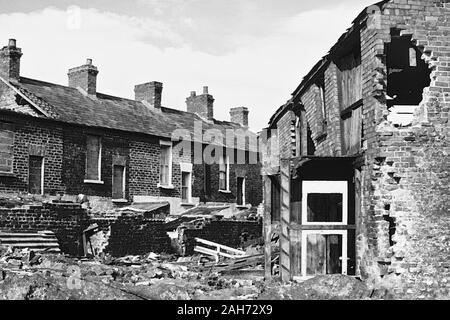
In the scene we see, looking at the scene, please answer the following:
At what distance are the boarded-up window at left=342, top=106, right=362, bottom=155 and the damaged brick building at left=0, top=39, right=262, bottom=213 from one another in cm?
1357

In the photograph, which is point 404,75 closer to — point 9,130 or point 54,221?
point 54,221

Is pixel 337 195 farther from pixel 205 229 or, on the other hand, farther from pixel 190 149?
pixel 190 149

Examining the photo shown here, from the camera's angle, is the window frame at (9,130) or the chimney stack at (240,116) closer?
the window frame at (9,130)

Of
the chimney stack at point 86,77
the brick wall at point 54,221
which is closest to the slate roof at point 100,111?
the chimney stack at point 86,77

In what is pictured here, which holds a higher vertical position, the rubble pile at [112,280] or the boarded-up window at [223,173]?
the boarded-up window at [223,173]

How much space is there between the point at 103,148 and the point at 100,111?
229 centimetres

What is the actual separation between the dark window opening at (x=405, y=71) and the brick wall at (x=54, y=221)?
33.9ft

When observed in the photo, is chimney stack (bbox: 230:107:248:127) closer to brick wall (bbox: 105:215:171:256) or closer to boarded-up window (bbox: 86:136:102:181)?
boarded-up window (bbox: 86:136:102:181)

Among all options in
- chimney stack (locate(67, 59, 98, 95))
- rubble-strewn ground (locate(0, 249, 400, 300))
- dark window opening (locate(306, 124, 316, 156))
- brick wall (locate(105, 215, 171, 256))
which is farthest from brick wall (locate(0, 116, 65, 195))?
dark window opening (locate(306, 124, 316, 156))

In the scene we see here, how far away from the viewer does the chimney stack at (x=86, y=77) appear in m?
29.8

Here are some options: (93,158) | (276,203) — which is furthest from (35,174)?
(276,203)

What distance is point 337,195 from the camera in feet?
50.5

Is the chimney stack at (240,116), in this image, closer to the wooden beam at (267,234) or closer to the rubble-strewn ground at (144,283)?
the rubble-strewn ground at (144,283)
